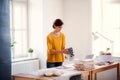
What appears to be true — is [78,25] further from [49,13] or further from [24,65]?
Result: [24,65]

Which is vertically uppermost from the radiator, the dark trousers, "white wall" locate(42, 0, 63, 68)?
"white wall" locate(42, 0, 63, 68)

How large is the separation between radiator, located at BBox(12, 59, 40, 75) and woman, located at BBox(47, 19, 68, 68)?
0.93 m

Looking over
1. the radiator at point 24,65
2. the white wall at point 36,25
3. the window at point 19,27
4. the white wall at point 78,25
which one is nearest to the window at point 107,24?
the white wall at point 78,25

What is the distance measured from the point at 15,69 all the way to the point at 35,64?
1.76ft

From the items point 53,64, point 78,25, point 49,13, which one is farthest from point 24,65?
point 78,25

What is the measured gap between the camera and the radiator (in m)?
4.83

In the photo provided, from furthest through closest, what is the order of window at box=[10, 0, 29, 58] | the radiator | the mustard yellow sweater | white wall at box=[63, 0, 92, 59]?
white wall at box=[63, 0, 92, 59] < window at box=[10, 0, 29, 58] < the radiator < the mustard yellow sweater

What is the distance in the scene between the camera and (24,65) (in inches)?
197

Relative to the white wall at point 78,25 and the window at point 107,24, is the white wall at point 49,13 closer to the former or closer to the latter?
the white wall at point 78,25

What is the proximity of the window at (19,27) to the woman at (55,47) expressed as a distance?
1.23m

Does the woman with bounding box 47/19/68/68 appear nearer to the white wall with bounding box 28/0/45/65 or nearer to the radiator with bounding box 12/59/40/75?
the radiator with bounding box 12/59/40/75

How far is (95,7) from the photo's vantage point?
17.9ft

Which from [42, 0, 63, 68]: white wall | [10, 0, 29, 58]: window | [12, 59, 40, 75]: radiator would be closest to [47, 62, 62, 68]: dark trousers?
[12, 59, 40, 75]: radiator

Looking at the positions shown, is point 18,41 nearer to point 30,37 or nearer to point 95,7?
point 30,37
